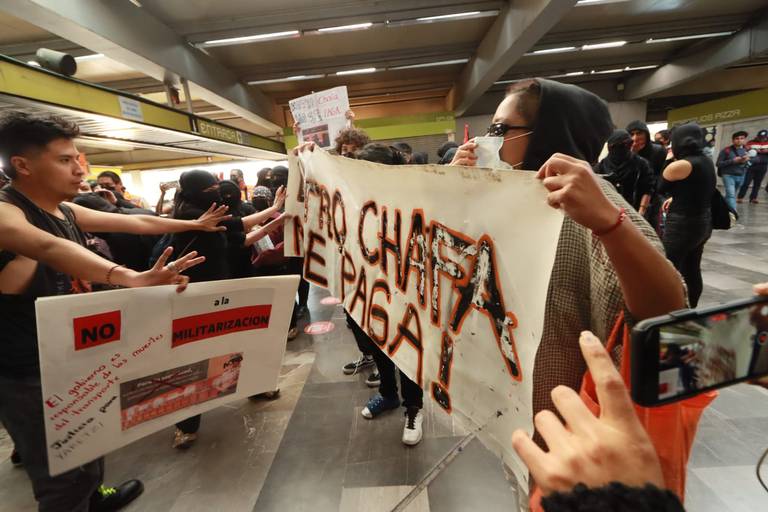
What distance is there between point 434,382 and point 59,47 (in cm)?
808

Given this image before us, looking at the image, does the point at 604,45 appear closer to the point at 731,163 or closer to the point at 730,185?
the point at 731,163

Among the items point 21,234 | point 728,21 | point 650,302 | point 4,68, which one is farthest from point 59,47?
point 728,21

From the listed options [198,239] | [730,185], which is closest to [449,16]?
[198,239]

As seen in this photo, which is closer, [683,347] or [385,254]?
[683,347]

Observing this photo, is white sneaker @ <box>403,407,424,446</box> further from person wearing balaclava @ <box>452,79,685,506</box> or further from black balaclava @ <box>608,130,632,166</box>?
black balaclava @ <box>608,130,632,166</box>

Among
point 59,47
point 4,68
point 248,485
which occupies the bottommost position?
point 248,485

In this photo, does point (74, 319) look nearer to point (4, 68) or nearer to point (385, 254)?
point (385, 254)

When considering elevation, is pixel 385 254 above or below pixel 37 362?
above

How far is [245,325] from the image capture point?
4.70 ft

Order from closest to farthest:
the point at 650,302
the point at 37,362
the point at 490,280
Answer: the point at 650,302
the point at 490,280
the point at 37,362

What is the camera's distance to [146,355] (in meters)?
1.27

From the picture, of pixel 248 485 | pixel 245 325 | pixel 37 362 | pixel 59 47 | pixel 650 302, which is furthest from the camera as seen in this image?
pixel 59 47

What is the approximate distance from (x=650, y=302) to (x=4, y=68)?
4761 millimetres

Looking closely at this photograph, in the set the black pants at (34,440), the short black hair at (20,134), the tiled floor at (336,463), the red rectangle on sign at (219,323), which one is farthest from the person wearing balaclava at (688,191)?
the black pants at (34,440)
